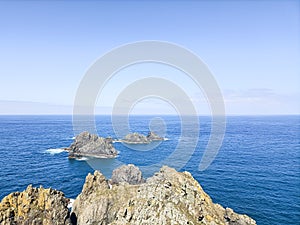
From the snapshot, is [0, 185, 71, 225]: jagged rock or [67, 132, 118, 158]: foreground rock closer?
[0, 185, 71, 225]: jagged rock

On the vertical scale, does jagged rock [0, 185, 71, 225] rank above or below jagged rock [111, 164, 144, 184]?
above

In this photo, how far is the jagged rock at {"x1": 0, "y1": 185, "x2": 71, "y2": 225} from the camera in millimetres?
37594

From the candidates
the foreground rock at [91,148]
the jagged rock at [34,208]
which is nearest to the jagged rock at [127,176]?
the jagged rock at [34,208]

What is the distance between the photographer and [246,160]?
106 meters

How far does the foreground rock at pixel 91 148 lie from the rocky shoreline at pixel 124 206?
63.0 meters

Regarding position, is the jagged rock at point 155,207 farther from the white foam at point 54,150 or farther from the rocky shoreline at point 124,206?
the white foam at point 54,150

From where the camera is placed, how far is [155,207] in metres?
29.8

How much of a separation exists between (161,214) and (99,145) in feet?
306

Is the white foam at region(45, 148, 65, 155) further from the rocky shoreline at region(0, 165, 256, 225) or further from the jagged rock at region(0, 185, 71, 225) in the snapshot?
the jagged rock at region(0, 185, 71, 225)

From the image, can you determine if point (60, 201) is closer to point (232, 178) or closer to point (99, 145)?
point (232, 178)

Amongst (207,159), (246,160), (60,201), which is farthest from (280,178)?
(60,201)

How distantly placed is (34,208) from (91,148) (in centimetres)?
7842

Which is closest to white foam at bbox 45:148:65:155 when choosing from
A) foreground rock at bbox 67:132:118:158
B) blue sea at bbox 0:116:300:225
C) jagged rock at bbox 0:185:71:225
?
blue sea at bbox 0:116:300:225

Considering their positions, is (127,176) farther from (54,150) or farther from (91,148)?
(54,150)
